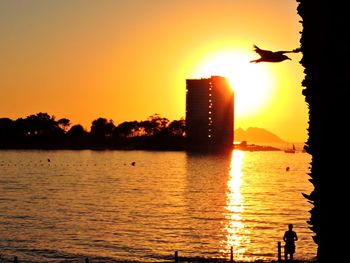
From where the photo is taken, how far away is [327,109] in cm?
583

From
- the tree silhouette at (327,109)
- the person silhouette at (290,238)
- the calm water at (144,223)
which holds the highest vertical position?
the tree silhouette at (327,109)

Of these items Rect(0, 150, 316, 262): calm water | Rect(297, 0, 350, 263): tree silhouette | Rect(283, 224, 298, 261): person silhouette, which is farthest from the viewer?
Rect(0, 150, 316, 262): calm water

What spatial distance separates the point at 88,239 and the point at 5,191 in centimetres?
7051

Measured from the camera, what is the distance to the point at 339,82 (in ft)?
18.6

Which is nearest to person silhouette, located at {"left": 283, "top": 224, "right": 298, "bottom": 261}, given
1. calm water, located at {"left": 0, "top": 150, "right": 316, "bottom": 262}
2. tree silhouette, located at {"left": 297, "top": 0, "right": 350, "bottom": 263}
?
calm water, located at {"left": 0, "top": 150, "right": 316, "bottom": 262}

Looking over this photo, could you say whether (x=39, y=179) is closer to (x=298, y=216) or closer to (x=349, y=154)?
(x=298, y=216)

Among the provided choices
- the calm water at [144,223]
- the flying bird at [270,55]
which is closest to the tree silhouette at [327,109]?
the flying bird at [270,55]

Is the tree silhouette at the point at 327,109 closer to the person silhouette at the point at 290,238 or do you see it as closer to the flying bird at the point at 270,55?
the flying bird at the point at 270,55

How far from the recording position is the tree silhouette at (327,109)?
5.59 metres

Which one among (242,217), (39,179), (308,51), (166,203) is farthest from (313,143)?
(39,179)

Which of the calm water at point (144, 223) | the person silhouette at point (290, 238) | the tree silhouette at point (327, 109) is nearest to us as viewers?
the tree silhouette at point (327, 109)

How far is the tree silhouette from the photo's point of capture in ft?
18.4

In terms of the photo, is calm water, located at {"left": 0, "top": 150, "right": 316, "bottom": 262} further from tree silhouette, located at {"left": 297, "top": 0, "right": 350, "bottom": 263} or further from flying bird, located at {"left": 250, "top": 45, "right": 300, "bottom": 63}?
flying bird, located at {"left": 250, "top": 45, "right": 300, "bottom": 63}

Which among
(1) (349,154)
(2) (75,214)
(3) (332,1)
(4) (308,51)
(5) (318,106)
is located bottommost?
(2) (75,214)
